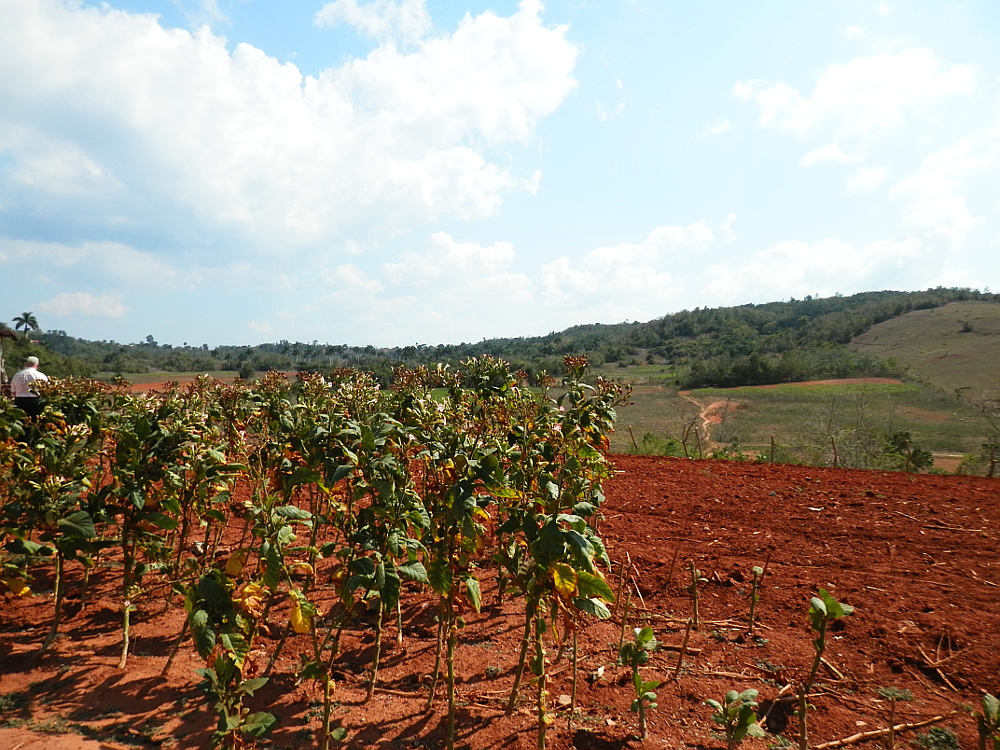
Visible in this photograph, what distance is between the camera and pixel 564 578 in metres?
2.50

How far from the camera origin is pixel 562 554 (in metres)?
2.36

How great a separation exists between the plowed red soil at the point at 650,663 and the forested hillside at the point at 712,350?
16.5 meters

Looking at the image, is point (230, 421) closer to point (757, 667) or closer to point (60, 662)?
point (60, 662)

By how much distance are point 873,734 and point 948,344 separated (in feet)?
223

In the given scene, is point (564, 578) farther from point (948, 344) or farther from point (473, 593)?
point (948, 344)

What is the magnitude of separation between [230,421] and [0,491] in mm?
1666

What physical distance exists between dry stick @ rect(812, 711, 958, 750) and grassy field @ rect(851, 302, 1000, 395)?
3973 cm

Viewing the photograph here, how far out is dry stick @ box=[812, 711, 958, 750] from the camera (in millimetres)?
2913

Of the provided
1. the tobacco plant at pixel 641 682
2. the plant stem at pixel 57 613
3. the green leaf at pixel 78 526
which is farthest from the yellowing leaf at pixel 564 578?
the plant stem at pixel 57 613

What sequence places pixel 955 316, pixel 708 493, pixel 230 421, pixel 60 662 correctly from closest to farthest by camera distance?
1. pixel 60 662
2. pixel 230 421
3. pixel 708 493
4. pixel 955 316

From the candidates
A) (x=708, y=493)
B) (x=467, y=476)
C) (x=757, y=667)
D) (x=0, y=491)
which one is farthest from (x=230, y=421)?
(x=708, y=493)

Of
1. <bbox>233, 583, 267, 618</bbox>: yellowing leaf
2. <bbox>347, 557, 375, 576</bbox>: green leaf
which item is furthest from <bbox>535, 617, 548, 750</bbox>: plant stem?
<bbox>233, 583, 267, 618</bbox>: yellowing leaf

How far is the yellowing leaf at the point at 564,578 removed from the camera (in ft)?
8.16

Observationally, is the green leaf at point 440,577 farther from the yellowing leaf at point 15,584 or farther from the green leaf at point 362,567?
the yellowing leaf at point 15,584
